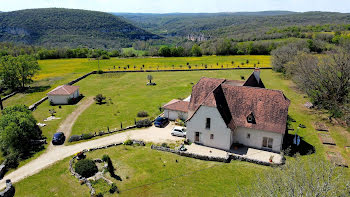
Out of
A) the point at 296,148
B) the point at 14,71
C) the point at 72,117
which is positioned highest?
the point at 14,71

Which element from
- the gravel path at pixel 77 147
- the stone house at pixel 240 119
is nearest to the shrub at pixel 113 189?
the gravel path at pixel 77 147

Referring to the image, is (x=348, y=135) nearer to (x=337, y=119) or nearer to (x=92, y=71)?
(x=337, y=119)

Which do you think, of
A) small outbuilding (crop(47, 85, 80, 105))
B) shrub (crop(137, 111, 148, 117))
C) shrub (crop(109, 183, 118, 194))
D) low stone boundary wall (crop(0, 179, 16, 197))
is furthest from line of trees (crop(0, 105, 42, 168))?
small outbuilding (crop(47, 85, 80, 105))

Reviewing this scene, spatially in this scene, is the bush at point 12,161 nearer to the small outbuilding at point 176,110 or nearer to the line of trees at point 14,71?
the small outbuilding at point 176,110

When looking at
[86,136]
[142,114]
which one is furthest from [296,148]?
[86,136]

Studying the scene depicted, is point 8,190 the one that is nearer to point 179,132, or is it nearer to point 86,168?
point 86,168

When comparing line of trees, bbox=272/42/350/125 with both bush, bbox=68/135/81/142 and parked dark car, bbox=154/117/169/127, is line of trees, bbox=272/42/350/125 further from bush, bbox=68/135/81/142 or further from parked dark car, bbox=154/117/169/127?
bush, bbox=68/135/81/142
